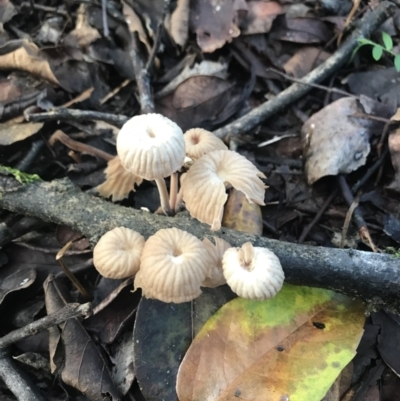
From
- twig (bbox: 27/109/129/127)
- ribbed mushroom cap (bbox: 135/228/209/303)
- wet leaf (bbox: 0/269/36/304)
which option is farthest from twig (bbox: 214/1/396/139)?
wet leaf (bbox: 0/269/36/304)

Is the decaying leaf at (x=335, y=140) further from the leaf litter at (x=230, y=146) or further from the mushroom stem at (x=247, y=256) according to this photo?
the mushroom stem at (x=247, y=256)

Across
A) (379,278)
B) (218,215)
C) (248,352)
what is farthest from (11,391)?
(379,278)

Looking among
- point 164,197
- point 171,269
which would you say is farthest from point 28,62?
point 171,269

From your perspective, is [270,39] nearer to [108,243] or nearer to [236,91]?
[236,91]

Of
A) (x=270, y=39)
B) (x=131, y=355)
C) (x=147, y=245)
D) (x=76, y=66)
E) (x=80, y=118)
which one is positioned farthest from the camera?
(x=270, y=39)

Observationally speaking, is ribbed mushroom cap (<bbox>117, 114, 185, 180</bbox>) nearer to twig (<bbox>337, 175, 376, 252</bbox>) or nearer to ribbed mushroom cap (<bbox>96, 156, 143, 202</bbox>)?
ribbed mushroom cap (<bbox>96, 156, 143, 202</bbox>)

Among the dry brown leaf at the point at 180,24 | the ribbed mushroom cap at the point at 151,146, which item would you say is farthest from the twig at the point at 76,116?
the ribbed mushroom cap at the point at 151,146
